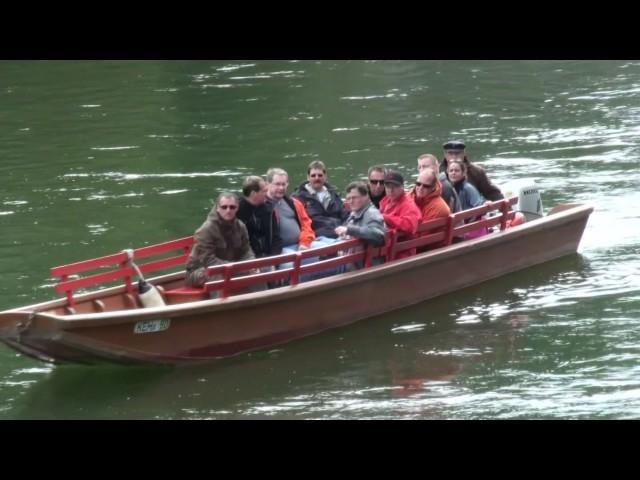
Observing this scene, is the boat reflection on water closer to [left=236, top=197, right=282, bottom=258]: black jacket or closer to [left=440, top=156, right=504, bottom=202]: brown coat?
[left=236, top=197, right=282, bottom=258]: black jacket

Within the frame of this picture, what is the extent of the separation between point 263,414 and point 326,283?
1.79 m

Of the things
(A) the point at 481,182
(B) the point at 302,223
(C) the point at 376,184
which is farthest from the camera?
(A) the point at 481,182

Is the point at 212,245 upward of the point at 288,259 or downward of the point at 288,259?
upward

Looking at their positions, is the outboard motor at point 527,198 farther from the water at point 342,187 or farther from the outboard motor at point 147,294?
the outboard motor at point 147,294

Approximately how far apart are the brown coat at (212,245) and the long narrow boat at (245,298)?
0.53ft

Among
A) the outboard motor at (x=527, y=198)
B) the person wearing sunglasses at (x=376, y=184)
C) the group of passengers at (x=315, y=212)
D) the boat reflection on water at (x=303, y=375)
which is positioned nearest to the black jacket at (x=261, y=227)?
the group of passengers at (x=315, y=212)

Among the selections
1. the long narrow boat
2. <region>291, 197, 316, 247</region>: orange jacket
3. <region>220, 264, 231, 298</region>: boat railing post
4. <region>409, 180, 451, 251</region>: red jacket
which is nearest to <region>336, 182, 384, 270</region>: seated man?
the long narrow boat

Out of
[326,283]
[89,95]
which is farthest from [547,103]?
[326,283]

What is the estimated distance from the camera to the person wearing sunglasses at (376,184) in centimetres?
1251

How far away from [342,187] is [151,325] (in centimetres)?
748

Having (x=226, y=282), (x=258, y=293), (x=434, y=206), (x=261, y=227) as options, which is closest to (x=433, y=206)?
(x=434, y=206)

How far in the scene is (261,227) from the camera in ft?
38.7

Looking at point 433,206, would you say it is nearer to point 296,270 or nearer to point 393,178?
point 393,178

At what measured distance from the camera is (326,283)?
1155 cm
